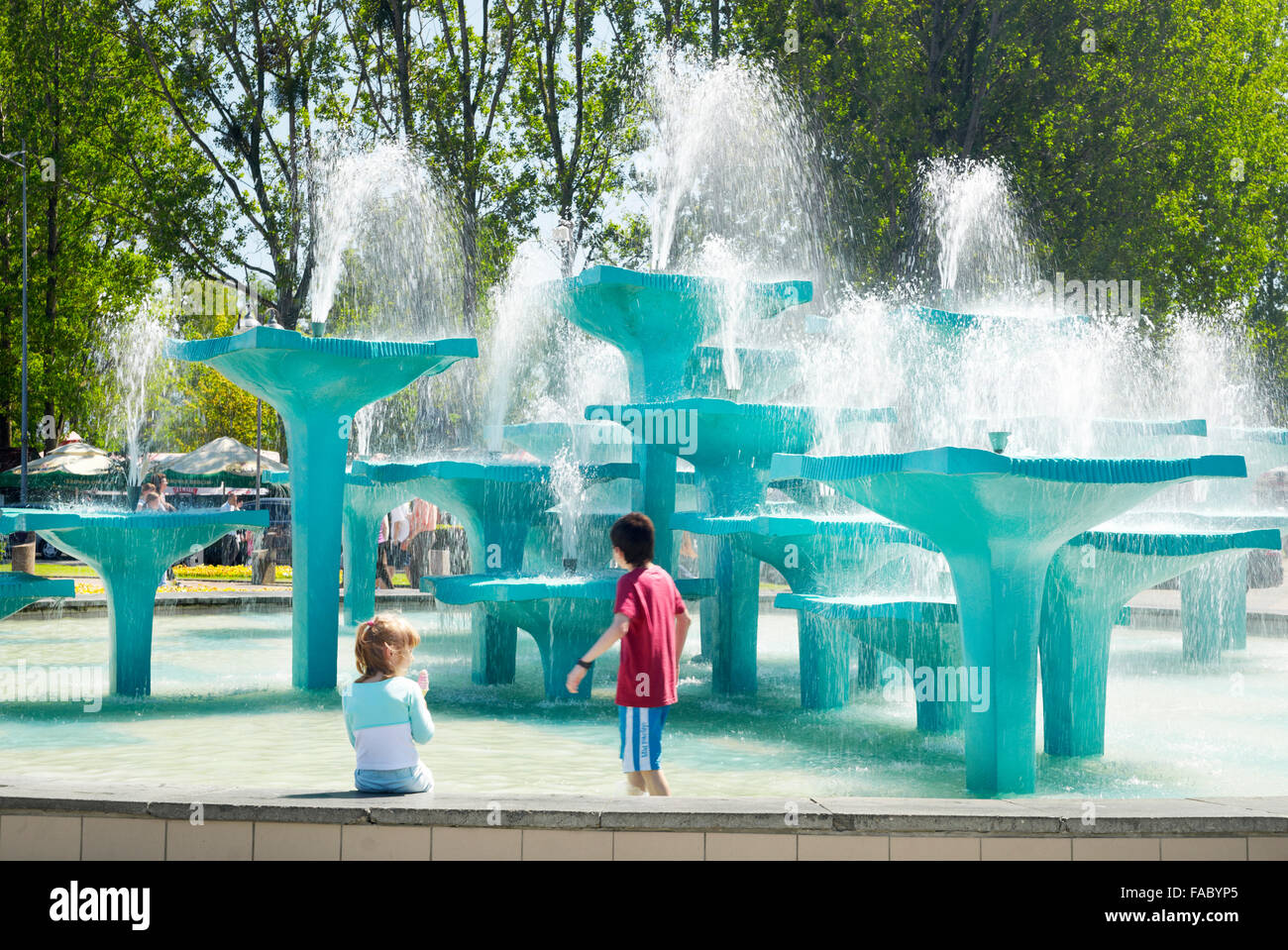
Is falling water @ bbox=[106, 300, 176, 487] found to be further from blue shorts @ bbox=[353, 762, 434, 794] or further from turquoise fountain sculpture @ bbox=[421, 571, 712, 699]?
blue shorts @ bbox=[353, 762, 434, 794]

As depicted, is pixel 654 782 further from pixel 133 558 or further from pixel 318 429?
pixel 133 558

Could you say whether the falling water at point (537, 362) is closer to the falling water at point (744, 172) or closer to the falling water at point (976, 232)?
the falling water at point (744, 172)

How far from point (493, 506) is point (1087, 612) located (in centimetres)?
496

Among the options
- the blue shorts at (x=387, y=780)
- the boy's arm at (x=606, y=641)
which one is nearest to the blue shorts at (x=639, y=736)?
the boy's arm at (x=606, y=641)

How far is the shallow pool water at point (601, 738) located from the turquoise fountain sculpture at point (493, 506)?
36 cm

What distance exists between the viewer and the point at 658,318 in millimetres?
10555

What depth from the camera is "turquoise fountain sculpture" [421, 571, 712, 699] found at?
30.0 feet

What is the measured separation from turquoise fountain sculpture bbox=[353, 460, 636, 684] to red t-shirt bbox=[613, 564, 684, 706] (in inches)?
187

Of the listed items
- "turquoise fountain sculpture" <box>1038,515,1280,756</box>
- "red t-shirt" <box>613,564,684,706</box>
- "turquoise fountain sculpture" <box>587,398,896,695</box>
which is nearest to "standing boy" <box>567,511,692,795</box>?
"red t-shirt" <box>613,564,684,706</box>

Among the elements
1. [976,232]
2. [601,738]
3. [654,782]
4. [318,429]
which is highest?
[976,232]

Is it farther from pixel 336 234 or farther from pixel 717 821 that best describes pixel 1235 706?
pixel 336 234

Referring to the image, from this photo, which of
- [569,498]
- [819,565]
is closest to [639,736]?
[819,565]
